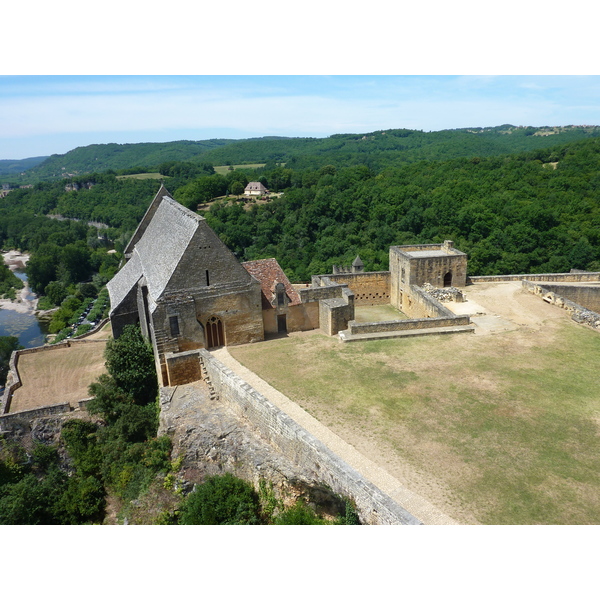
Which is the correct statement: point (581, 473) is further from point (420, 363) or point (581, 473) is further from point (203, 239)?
point (203, 239)

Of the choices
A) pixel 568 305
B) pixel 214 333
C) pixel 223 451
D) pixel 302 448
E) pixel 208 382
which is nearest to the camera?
pixel 302 448

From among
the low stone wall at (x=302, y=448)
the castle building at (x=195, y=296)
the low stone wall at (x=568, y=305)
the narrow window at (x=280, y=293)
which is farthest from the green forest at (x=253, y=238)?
the low stone wall at (x=568, y=305)

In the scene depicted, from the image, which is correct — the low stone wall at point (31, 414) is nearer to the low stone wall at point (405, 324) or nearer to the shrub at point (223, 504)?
the shrub at point (223, 504)

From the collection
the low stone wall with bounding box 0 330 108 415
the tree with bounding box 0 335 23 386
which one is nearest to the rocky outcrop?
the low stone wall with bounding box 0 330 108 415

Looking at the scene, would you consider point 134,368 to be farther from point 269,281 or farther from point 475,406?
point 475,406

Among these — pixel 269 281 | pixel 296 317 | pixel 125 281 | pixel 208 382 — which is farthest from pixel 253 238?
pixel 208 382

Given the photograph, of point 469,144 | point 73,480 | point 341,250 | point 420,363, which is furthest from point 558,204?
point 469,144

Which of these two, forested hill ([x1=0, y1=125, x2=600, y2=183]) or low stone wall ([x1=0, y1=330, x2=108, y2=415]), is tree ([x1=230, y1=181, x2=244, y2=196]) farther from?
low stone wall ([x1=0, y1=330, x2=108, y2=415])
